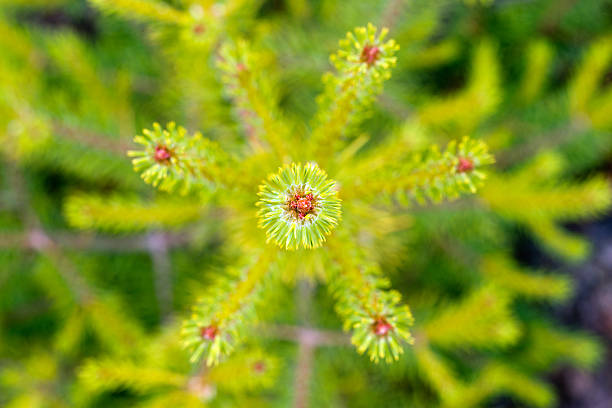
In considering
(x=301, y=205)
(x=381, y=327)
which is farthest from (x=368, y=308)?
(x=301, y=205)

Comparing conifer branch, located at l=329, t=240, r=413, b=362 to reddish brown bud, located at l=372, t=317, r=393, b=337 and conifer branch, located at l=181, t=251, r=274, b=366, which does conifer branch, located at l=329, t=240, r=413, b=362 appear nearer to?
reddish brown bud, located at l=372, t=317, r=393, b=337

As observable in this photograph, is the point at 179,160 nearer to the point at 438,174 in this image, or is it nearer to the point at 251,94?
the point at 251,94

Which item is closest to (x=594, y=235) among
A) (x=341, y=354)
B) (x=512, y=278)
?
(x=512, y=278)

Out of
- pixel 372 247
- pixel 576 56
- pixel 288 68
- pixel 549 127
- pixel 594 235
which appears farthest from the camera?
pixel 594 235

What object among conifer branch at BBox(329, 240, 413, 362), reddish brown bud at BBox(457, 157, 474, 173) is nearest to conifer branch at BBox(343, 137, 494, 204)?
reddish brown bud at BBox(457, 157, 474, 173)

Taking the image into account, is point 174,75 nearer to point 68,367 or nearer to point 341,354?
point 341,354
